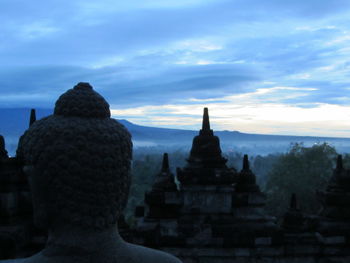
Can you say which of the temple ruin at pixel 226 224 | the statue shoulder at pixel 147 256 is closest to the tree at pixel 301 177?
the temple ruin at pixel 226 224

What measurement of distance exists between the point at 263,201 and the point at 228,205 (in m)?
0.93

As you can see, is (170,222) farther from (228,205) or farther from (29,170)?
(29,170)

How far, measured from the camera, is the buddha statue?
1.97 meters

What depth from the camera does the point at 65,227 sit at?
2027 mm

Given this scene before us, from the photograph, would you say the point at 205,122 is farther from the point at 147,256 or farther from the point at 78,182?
the point at 78,182

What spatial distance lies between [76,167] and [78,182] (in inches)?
3.1

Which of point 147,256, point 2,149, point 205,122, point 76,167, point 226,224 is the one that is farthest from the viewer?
point 205,122

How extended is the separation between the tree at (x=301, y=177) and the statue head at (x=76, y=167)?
31.5m

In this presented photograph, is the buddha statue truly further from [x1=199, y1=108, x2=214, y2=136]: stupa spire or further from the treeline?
the treeline

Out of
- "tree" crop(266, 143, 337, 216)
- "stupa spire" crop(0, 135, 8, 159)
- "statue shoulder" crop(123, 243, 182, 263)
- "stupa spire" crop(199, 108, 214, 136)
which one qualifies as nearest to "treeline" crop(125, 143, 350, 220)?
"tree" crop(266, 143, 337, 216)

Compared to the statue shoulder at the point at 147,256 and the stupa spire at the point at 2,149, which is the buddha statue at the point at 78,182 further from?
the stupa spire at the point at 2,149

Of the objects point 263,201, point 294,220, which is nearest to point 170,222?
point 263,201

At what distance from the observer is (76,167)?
1.96 metres

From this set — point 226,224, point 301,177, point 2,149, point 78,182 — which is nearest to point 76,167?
point 78,182
